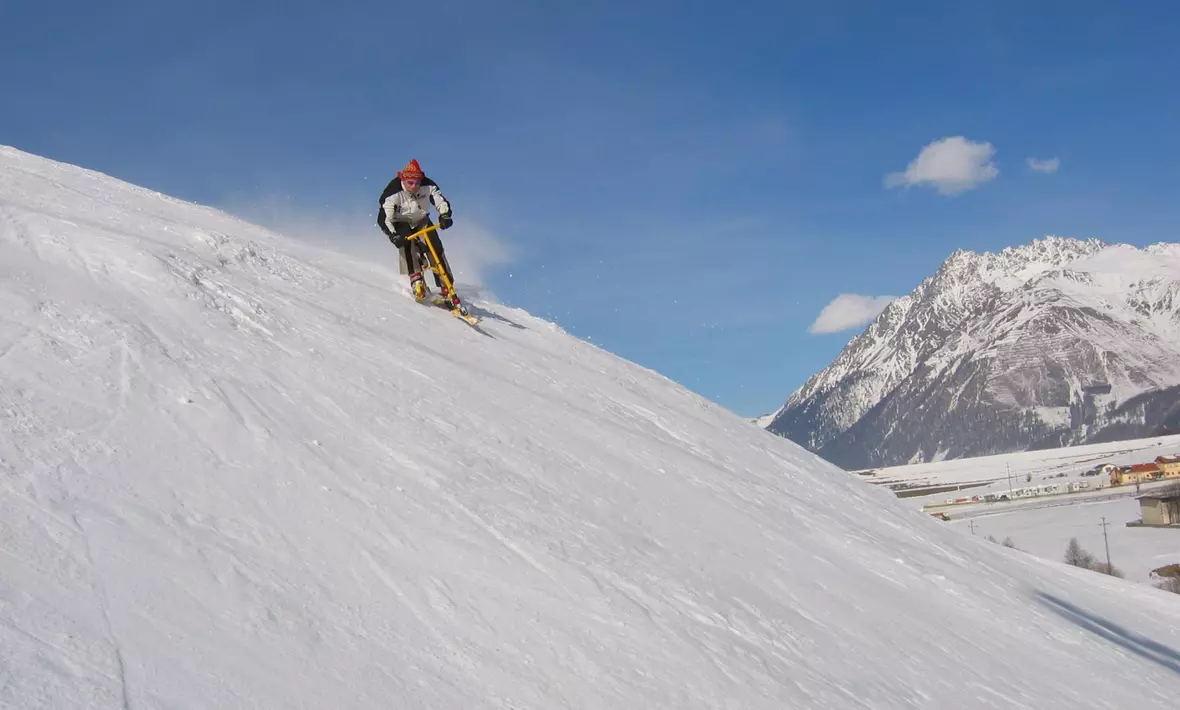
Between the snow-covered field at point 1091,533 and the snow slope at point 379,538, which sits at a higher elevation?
the snow-covered field at point 1091,533

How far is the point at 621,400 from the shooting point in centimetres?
1384

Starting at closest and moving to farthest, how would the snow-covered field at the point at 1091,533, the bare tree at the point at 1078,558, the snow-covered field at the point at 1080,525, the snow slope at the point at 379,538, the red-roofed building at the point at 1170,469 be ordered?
the snow slope at the point at 379,538
the bare tree at the point at 1078,558
the snow-covered field at the point at 1091,533
the snow-covered field at the point at 1080,525
the red-roofed building at the point at 1170,469

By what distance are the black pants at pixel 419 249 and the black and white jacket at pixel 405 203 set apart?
3.2 inches

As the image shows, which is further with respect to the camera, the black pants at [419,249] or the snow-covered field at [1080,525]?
the snow-covered field at [1080,525]

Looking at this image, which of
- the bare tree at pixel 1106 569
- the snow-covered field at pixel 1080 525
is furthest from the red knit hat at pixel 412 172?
the bare tree at pixel 1106 569

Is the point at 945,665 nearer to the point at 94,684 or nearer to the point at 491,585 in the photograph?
the point at 491,585

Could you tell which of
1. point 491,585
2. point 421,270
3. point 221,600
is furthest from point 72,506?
Answer: point 421,270

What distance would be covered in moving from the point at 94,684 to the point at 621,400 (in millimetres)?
10718

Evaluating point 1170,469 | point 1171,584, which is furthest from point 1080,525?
point 1170,469

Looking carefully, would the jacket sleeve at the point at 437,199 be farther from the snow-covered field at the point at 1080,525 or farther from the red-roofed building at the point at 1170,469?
the red-roofed building at the point at 1170,469

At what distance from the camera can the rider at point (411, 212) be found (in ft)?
49.4

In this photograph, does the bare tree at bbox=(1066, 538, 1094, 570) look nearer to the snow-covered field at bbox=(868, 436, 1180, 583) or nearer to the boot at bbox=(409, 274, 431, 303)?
the snow-covered field at bbox=(868, 436, 1180, 583)

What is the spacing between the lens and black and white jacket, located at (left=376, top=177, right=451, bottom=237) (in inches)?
598

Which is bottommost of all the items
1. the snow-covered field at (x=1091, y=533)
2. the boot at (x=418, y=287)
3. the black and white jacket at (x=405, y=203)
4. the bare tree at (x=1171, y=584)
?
the boot at (x=418, y=287)
